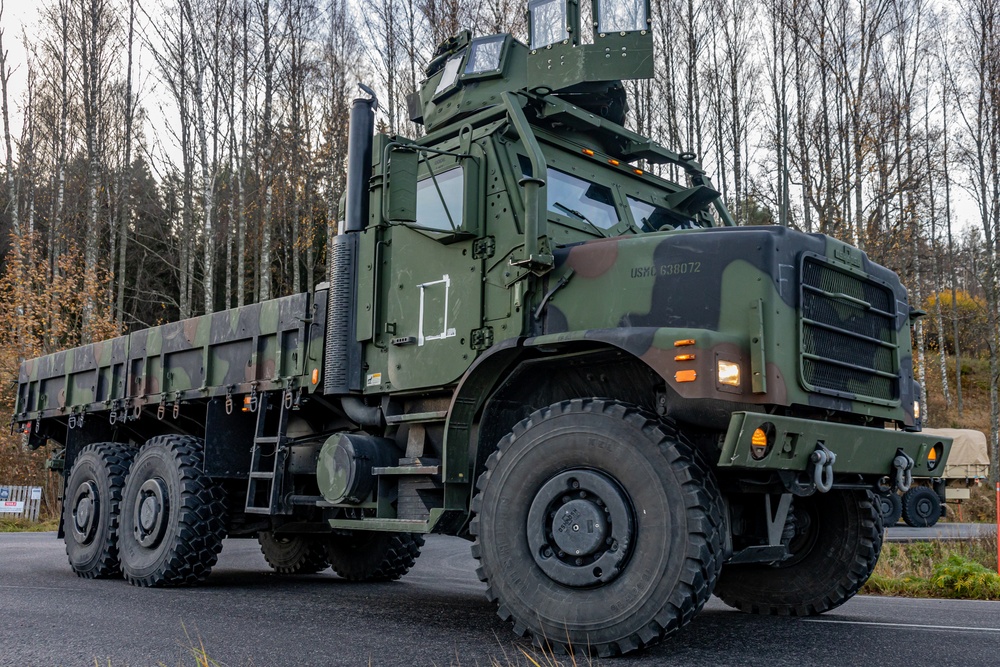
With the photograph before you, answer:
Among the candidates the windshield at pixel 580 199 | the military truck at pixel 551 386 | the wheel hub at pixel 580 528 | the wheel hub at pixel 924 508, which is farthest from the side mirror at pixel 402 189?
the wheel hub at pixel 924 508

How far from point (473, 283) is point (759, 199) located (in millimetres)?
17472

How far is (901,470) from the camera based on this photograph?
551 cm

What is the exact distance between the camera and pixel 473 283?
20.9 feet

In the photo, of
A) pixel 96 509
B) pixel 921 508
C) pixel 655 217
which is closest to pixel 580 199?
pixel 655 217

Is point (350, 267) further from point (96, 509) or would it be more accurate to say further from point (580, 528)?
point (96, 509)

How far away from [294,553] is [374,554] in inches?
49.1

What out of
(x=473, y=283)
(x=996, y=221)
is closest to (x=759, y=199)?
(x=996, y=221)

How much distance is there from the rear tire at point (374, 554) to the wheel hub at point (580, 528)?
4235mm

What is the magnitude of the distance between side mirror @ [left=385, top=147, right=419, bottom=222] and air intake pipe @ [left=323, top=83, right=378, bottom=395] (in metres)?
1.36

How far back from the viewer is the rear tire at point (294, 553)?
990cm

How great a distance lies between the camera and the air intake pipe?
7070 millimetres

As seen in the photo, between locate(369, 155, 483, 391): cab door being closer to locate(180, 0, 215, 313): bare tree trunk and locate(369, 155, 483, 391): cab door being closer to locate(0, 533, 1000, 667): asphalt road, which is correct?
locate(0, 533, 1000, 667): asphalt road

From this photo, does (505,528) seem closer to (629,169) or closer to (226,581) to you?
(629,169)

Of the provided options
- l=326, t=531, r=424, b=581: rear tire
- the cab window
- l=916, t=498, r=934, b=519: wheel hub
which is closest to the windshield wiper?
A: the cab window
